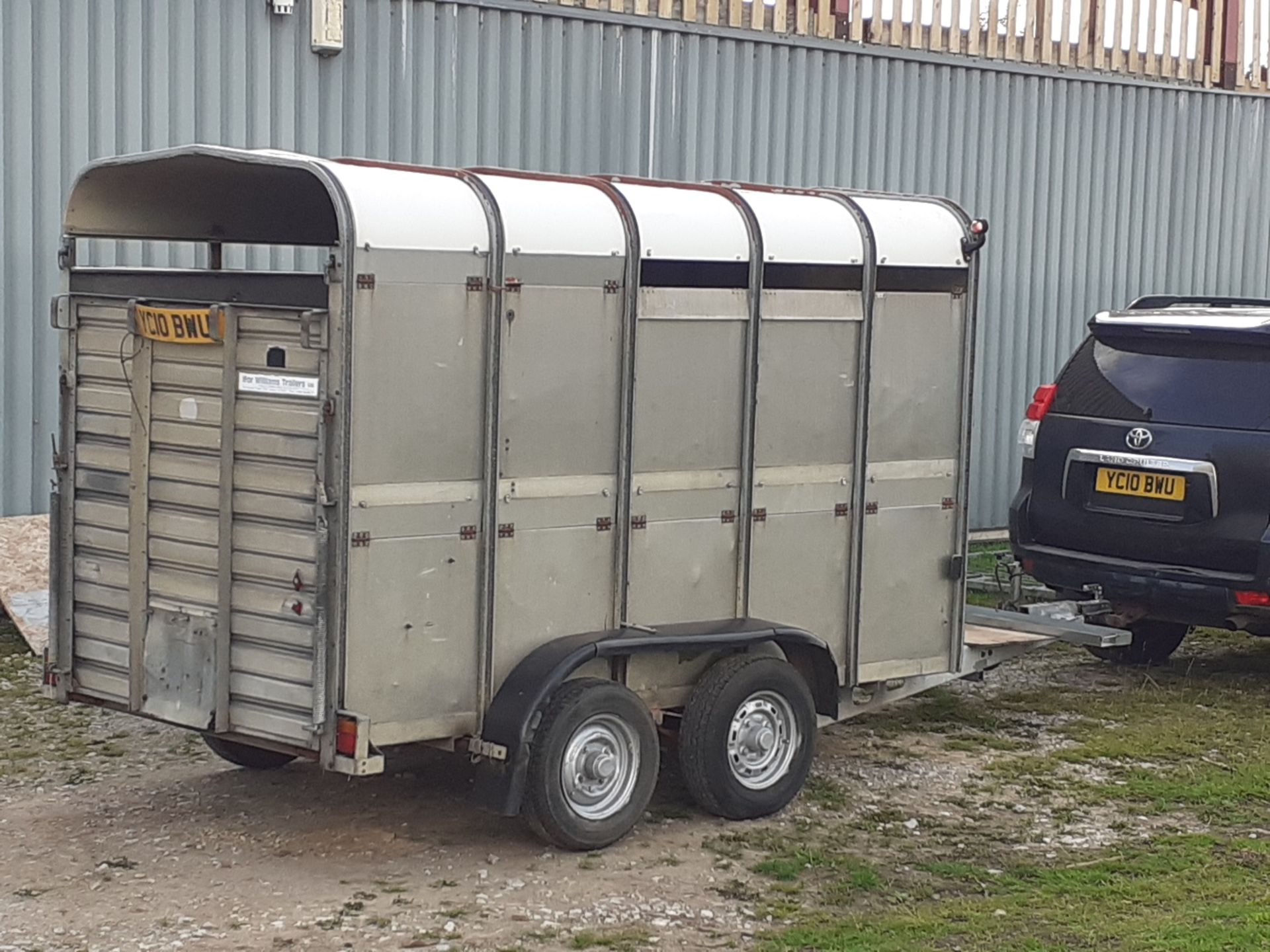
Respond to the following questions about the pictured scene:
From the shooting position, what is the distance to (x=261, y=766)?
831 centimetres

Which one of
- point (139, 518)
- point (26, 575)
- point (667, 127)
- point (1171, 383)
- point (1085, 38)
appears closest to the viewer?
point (139, 518)

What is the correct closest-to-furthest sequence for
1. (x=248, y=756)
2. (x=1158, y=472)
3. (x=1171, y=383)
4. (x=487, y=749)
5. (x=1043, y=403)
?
(x=487, y=749)
(x=248, y=756)
(x=1158, y=472)
(x=1171, y=383)
(x=1043, y=403)

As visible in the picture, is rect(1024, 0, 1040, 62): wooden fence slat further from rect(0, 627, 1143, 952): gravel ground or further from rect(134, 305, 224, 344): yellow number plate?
rect(134, 305, 224, 344): yellow number plate

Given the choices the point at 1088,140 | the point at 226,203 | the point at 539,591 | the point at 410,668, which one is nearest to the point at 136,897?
the point at 410,668

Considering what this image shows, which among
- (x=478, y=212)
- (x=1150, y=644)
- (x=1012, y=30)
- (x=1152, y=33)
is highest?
(x=1152, y=33)

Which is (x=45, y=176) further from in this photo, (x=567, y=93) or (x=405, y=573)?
(x=405, y=573)

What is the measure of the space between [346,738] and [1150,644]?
617 centimetres

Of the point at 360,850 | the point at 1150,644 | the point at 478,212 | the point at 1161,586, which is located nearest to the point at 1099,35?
the point at 1150,644

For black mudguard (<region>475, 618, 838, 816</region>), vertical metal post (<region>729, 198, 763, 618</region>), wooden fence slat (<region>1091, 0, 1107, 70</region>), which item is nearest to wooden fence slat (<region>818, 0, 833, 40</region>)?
wooden fence slat (<region>1091, 0, 1107, 70</region>)

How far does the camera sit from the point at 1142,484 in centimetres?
1002

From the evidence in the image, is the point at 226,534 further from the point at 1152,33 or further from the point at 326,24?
the point at 1152,33

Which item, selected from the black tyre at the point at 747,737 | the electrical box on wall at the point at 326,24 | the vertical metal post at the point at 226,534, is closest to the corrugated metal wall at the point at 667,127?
the electrical box on wall at the point at 326,24

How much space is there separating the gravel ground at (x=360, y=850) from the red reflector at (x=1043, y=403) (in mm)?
2143

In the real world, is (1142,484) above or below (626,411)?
below
